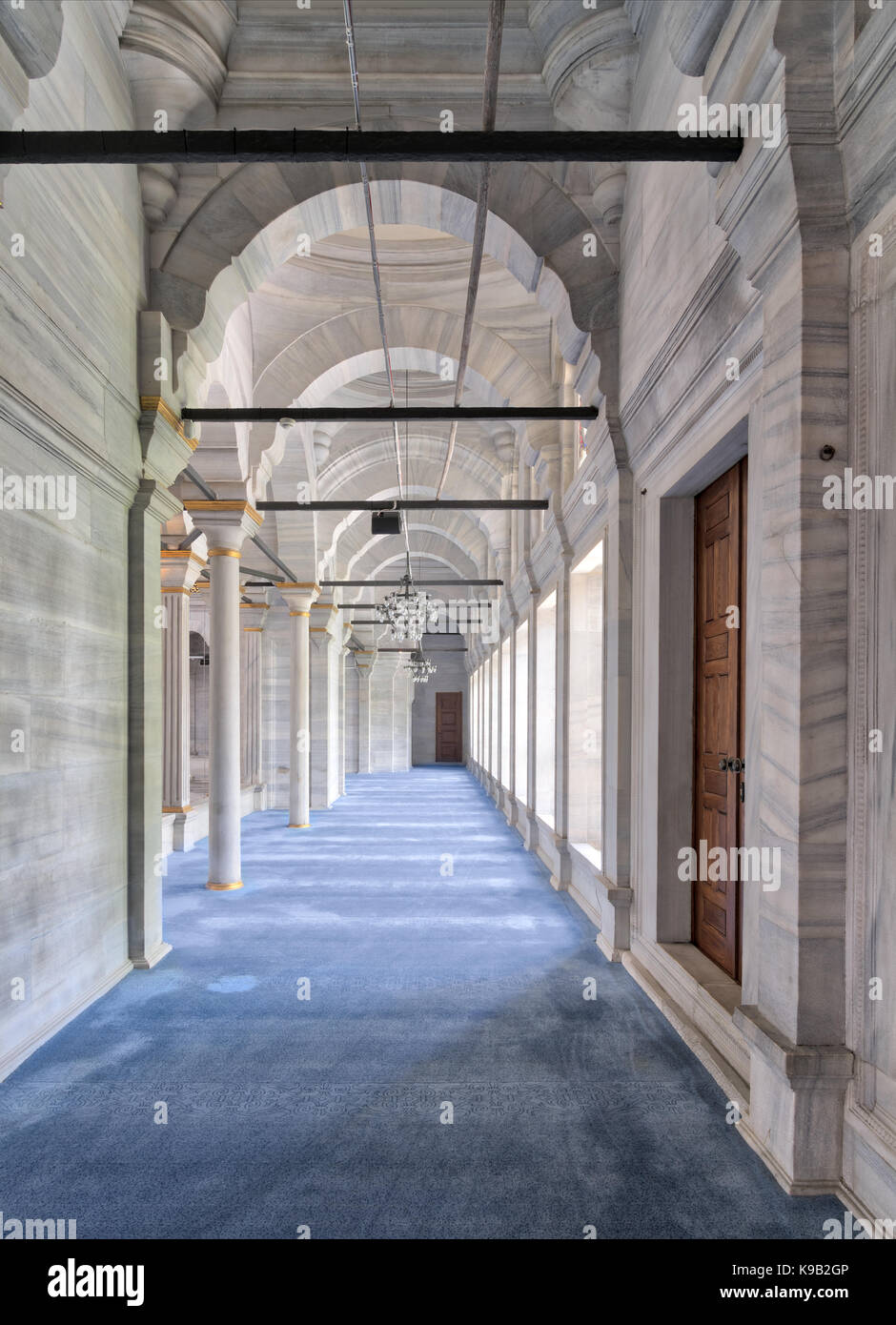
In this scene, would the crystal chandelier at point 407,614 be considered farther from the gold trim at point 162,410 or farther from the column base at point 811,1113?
the column base at point 811,1113

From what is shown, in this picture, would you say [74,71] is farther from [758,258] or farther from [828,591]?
[828,591]

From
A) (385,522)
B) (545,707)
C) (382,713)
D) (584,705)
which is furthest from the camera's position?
(382,713)

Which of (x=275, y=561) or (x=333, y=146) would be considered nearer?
(x=333, y=146)

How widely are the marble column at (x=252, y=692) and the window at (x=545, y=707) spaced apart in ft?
20.6

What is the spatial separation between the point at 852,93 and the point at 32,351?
3.46 metres

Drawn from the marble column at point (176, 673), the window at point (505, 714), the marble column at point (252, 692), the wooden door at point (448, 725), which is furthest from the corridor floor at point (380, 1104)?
the wooden door at point (448, 725)

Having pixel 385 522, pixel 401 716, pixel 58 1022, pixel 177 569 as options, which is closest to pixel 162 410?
pixel 58 1022

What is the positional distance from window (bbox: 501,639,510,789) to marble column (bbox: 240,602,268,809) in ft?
14.8

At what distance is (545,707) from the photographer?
1055cm

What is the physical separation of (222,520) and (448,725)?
2778 centimetres

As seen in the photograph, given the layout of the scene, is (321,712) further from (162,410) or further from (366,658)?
(366,658)

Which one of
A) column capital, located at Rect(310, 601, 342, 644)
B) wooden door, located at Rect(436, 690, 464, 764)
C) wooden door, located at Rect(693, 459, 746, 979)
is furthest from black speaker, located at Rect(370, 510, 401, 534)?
wooden door, located at Rect(436, 690, 464, 764)

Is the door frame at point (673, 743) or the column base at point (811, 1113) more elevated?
the door frame at point (673, 743)

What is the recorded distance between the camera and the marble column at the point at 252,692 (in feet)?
49.2
